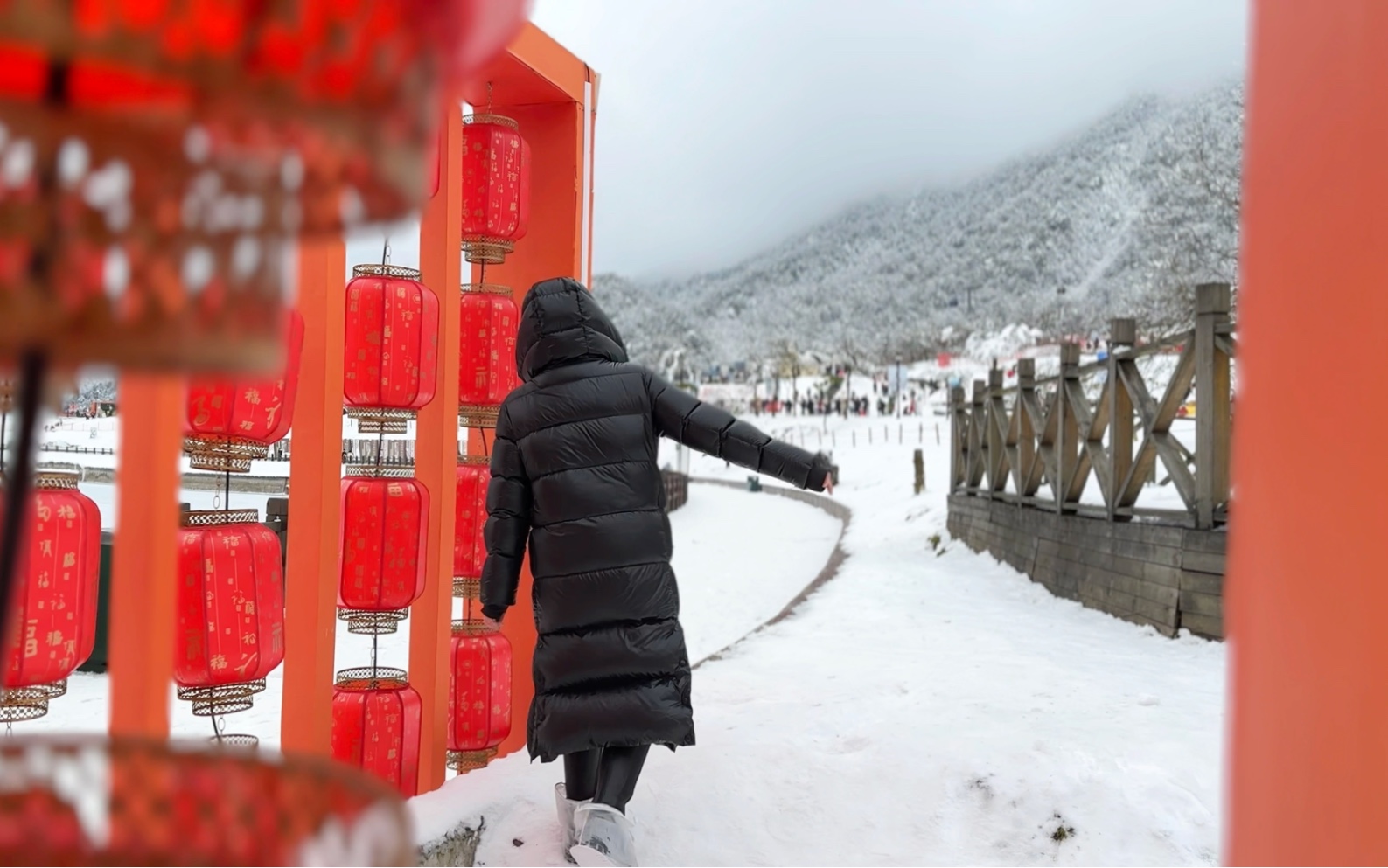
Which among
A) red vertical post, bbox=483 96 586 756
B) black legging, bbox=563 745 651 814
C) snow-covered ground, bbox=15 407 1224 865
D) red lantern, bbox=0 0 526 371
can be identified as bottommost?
snow-covered ground, bbox=15 407 1224 865

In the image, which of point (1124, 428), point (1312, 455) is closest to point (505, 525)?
point (1312, 455)

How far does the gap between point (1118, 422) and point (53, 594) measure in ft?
19.3

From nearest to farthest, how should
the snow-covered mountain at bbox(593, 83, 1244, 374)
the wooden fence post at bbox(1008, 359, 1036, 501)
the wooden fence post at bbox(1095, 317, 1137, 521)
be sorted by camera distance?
the wooden fence post at bbox(1095, 317, 1137, 521)
the wooden fence post at bbox(1008, 359, 1036, 501)
the snow-covered mountain at bbox(593, 83, 1244, 374)

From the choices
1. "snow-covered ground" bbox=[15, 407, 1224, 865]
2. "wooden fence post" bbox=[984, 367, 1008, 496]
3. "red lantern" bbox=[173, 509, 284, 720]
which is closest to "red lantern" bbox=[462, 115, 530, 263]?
"snow-covered ground" bbox=[15, 407, 1224, 865]

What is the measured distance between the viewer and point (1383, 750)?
4.15ft

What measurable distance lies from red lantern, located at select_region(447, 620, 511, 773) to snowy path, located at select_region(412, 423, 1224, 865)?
152 mm

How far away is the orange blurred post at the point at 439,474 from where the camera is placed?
3236 mm

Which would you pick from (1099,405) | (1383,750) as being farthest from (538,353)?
(1099,405)

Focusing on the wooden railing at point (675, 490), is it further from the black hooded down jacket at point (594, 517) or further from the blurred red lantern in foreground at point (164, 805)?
the blurred red lantern in foreground at point (164, 805)

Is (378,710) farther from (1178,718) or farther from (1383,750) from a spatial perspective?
(1178,718)

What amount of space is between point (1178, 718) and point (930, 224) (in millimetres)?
143645

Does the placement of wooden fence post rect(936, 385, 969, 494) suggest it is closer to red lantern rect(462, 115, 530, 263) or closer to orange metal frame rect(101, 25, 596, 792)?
orange metal frame rect(101, 25, 596, 792)

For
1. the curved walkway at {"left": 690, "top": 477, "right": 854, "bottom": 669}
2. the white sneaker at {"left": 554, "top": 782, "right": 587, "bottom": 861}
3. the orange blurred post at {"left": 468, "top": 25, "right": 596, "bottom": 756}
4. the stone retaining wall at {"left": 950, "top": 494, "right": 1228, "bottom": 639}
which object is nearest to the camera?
the white sneaker at {"left": 554, "top": 782, "right": 587, "bottom": 861}

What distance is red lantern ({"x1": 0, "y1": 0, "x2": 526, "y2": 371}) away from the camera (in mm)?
340
